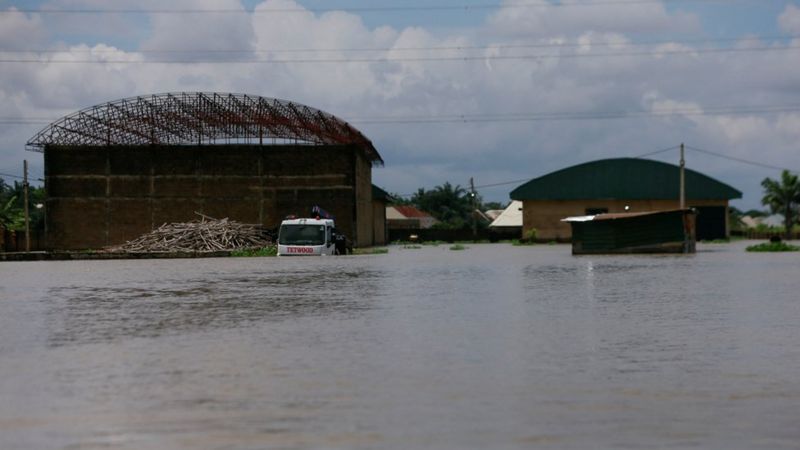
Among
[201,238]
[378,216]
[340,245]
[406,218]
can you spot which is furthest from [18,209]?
[406,218]

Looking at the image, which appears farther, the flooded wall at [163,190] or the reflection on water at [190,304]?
the flooded wall at [163,190]

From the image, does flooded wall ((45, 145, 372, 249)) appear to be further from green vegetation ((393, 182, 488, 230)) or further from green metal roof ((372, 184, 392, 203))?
green vegetation ((393, 182, 488, 230))

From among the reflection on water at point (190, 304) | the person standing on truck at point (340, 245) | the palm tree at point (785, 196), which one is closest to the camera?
the reflection on water at point (190, 304)

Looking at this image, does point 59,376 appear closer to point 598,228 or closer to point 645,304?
point 645,304

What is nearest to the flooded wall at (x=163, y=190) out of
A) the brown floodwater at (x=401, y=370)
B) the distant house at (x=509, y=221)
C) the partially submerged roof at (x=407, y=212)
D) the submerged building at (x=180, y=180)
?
the submerged building at (x=180, y=180)

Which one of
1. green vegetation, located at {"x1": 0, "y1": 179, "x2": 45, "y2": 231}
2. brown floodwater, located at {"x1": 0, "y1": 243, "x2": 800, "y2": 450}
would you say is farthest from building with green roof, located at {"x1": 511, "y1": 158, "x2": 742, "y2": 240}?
brown floodwater, located at {"x1": 0, "y1": 243, "x2": 800, "y2": 450}

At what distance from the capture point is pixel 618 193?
74750 millimetres

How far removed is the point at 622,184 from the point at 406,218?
4850 cm

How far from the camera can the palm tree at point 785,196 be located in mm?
97062

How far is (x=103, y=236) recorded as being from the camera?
55.9 m

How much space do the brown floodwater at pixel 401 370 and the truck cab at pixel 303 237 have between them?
22.1 meters

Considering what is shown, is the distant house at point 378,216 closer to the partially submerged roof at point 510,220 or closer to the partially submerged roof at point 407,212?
the partially submerged roof at point 510,220

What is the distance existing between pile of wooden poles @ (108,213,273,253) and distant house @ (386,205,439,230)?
6400 cm

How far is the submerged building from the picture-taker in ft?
182
